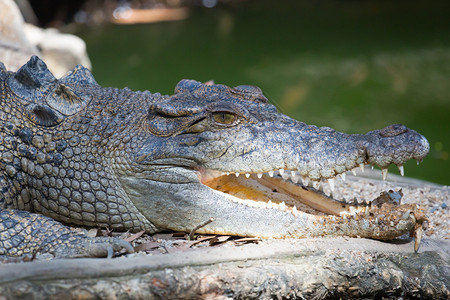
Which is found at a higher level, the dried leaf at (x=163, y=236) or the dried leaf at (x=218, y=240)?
the dried leaf at (x=163, y=236)

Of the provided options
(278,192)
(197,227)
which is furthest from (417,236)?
(197,227)

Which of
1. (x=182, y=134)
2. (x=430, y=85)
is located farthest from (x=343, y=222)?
(x=430, y=85)

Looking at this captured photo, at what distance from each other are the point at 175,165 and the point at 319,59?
934cm

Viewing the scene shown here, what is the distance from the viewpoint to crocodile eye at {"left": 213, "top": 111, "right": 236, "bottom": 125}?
381 cm

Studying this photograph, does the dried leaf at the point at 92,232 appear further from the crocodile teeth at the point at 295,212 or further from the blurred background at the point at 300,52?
the blurred background at the point at 300,52

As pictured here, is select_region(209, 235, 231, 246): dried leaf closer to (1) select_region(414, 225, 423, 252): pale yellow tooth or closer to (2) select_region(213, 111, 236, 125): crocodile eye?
(2) select_region(213, 111, 236, 125): crocodile eye

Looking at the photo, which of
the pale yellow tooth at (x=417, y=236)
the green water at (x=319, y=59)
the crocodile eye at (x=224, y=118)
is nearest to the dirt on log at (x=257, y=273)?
the pale yellow tooth at (x=417, y=236)

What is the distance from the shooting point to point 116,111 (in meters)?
4.02

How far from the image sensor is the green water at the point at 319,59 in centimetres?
948

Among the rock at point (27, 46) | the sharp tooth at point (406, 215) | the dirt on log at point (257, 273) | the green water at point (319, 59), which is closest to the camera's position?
the dirt on log at point (257, 273)

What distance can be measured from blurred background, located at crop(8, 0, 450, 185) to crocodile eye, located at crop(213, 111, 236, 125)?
12.8 feet

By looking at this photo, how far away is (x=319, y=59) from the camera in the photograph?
12.5 m

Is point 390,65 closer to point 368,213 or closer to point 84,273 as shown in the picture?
point 368,213

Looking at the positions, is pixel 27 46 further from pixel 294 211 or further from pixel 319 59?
pixel 319 59
